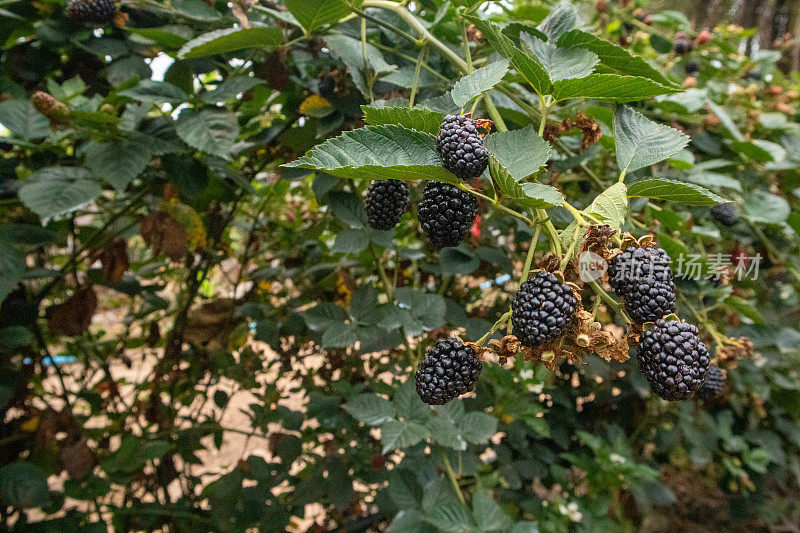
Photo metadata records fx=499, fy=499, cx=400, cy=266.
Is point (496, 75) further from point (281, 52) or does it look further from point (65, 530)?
point (65, 530)

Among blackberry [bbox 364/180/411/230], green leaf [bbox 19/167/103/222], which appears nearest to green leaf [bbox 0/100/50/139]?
green leaf [bbox 19/167/103/222]

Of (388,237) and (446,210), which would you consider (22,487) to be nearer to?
(388,237)

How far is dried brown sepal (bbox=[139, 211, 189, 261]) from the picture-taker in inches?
41.0

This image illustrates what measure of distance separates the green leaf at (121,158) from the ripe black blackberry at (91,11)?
0.26 m

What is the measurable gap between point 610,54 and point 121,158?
A: 2.52 ft

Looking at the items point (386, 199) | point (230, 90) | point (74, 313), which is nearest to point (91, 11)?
point (230, 90)

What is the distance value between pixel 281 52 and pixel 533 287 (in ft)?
2.20

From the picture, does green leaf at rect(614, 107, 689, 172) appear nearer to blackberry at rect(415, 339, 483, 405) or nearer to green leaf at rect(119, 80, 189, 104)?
blackberry at rect(415, 339, 483, 405)

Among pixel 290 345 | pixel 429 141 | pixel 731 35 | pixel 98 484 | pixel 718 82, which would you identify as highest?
pixel 429 141

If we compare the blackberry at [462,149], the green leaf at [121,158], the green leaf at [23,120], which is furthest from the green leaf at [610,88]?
the green leaf at [23,120]

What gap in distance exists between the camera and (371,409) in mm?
877

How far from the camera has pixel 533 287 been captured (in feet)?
1.39

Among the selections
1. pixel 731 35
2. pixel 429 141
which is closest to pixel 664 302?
pixel 429 141

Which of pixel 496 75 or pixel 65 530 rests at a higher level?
pixel 496 75
